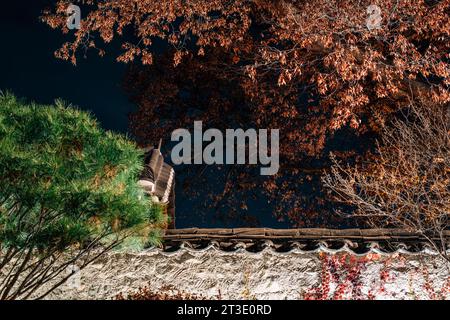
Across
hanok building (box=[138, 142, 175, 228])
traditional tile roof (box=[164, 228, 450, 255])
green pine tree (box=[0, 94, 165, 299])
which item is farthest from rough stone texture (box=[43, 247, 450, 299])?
green pine tree (box=[0, 94, 165, 299])

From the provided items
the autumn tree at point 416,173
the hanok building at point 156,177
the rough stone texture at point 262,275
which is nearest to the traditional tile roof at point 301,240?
the rough stone texture at point 262,275

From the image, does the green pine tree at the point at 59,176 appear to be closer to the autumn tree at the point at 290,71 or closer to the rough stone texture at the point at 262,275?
the rough stone texture at the point at 262,275

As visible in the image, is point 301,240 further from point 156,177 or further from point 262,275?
point 156,177

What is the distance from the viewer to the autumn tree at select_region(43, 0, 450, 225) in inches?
377

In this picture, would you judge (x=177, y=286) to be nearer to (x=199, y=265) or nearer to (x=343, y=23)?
(x=199, y=265)

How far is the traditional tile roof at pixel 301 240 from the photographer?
7082 mm

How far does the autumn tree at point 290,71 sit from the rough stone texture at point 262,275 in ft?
11.8

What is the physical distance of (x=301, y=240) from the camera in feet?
24.2

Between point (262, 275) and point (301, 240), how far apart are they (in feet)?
2.24

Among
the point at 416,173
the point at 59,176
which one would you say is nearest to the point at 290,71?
the point at 416,173

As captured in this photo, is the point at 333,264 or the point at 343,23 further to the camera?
the point at 343,23
